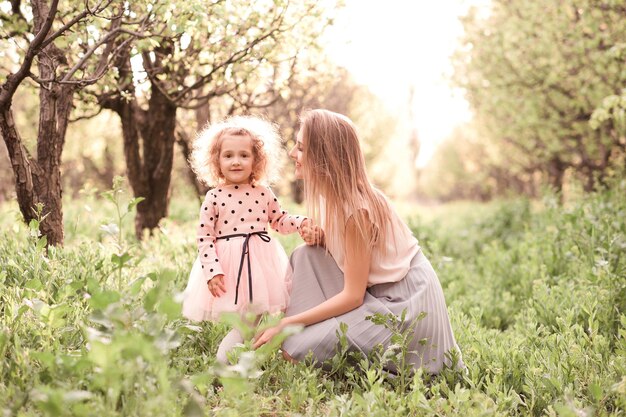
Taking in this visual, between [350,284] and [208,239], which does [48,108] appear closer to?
[208,239]

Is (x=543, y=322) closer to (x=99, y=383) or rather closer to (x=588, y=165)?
(x=99, y=383)

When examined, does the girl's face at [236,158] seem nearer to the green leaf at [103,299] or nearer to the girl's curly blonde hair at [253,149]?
the girl's curly blonde hair at [253,149]

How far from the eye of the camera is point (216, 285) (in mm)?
3105

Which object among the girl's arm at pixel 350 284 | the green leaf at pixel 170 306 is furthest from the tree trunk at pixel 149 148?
the green leaf at pixel 170 306

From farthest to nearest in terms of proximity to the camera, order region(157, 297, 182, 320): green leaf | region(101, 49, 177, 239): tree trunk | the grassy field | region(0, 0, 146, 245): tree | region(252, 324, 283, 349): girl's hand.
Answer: region(101, 49, 177, 239): tree trunk < region(0, 0, 146, 245): tree < region(252, 324, 283, 349): girl's hand < the grassy field < region(157, 297, 182, 320): green leaf

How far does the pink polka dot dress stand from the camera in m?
3.21

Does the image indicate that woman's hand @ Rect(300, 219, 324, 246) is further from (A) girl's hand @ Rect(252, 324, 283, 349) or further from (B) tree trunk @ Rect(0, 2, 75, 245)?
(B) tree trunk @ Rect(0, 2, 75, 245)

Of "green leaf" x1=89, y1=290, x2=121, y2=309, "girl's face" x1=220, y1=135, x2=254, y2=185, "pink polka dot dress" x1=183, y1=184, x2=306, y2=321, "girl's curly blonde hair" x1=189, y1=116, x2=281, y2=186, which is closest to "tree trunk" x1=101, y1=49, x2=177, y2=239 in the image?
"girl's curly blonde hair" x1=189, y1=116, x2=281, y2=186

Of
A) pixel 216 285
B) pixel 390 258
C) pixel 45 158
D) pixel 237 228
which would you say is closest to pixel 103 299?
pixel 216 285

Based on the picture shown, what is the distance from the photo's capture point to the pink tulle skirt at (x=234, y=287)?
3211 millimetres

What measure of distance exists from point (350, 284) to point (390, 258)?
32 centimetres

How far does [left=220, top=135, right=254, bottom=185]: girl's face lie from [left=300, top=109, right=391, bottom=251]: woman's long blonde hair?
340 mm

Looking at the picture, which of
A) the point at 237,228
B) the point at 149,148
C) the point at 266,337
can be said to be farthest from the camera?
the point at 149,148

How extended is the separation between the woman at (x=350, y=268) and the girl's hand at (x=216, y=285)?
1.07 feet
